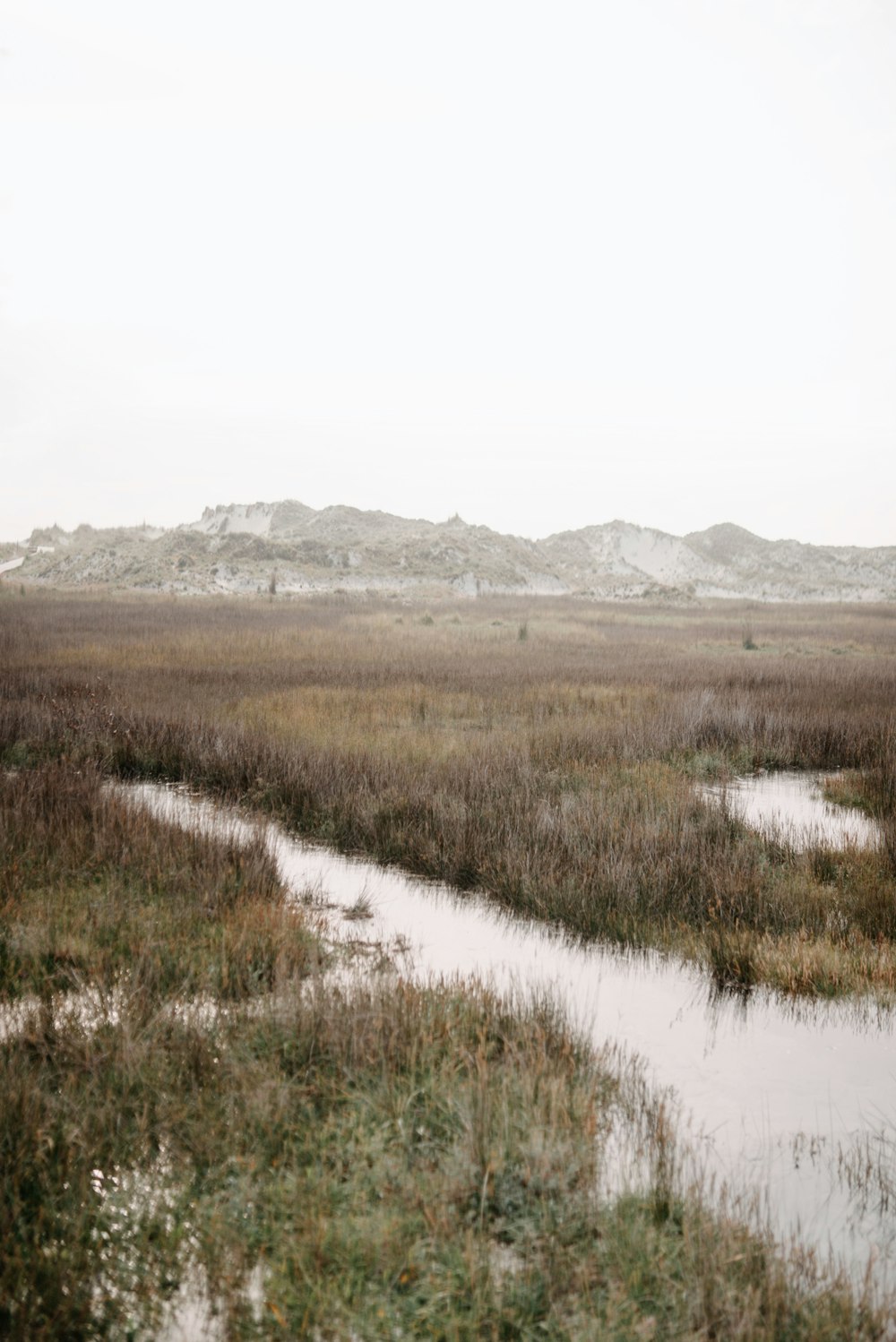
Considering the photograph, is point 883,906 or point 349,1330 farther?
point 883,906

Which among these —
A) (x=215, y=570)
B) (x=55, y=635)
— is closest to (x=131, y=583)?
(x=215, y=570)

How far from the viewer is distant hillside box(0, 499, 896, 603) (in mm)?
58531

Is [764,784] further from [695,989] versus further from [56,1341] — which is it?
[56,1341]

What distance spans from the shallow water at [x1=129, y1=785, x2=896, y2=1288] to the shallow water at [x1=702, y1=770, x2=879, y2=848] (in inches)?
106

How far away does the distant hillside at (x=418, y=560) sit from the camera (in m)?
58.5

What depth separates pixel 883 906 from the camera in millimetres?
5344

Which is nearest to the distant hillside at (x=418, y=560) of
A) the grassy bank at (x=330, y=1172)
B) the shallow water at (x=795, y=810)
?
the shallow water at (x=795, y=810)

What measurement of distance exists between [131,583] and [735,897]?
171 feet

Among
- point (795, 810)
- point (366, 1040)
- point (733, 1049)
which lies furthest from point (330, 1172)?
point (795, 810)

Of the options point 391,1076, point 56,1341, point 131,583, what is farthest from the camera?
point 131,583

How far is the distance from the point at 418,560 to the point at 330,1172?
6836 cm

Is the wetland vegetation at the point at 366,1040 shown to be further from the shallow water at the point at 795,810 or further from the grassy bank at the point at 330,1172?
the shallow water at the point at 795,810

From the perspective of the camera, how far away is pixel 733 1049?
3805 millimetres

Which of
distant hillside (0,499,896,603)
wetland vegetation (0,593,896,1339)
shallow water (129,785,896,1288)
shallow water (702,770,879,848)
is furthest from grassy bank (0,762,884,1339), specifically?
distant hillside (0,499,896,603)
